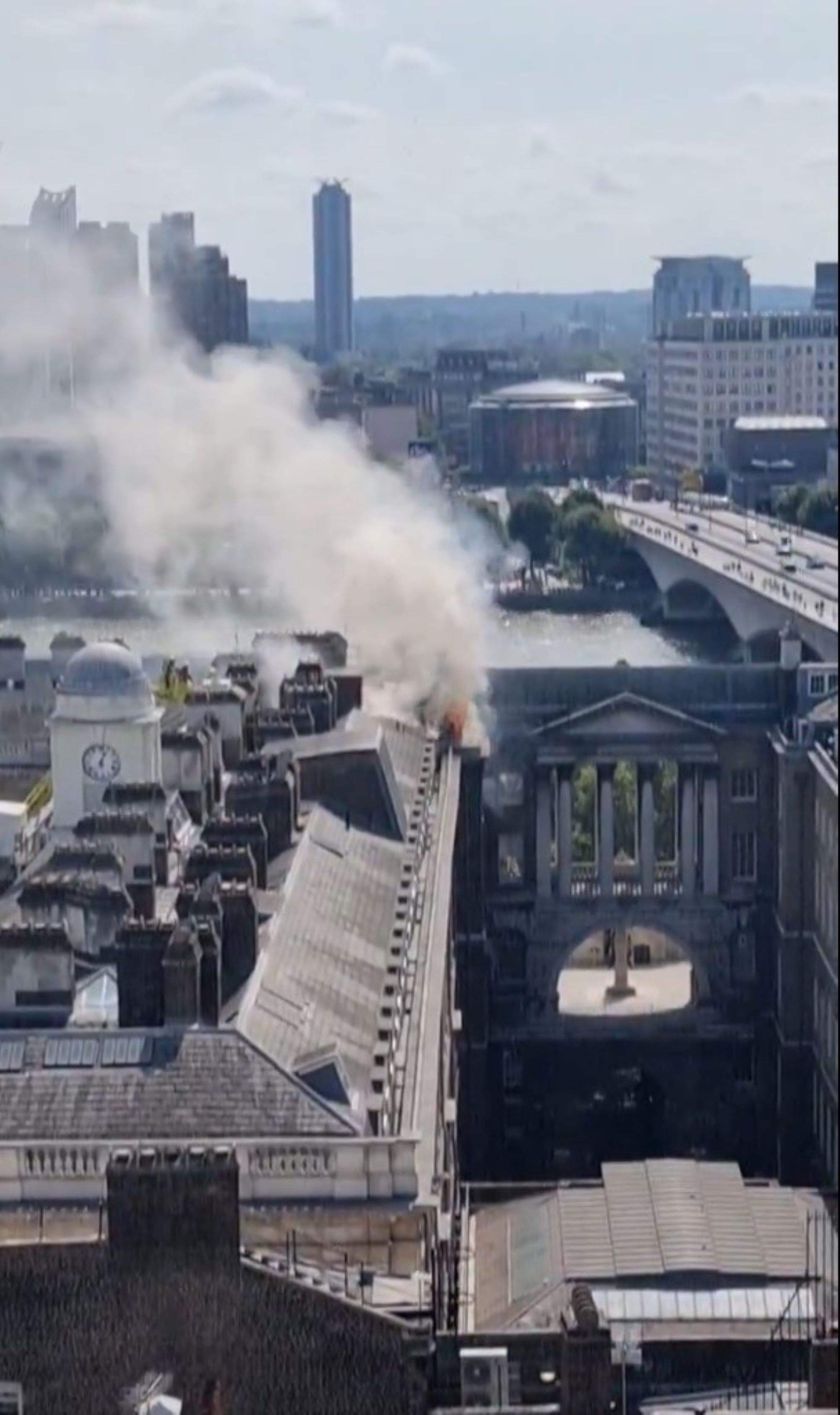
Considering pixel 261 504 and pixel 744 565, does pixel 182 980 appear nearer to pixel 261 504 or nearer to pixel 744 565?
pixel 261 504

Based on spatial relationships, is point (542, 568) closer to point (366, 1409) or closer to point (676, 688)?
point (676, 688)

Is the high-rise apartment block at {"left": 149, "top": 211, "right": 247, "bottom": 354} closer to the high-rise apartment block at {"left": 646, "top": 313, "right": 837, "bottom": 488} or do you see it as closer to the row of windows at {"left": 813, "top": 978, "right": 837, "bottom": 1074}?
the row of windows at {"left": 813, "top": 978, "right": 837, "bottom": 1074}

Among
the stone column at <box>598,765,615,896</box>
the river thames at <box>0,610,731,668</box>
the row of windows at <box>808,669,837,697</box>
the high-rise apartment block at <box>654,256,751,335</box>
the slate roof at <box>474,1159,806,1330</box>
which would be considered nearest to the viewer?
the slate roof at <box>474,1159,806,1330</box>

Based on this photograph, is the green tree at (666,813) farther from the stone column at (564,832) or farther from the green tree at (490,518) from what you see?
the green tree at (490,518)

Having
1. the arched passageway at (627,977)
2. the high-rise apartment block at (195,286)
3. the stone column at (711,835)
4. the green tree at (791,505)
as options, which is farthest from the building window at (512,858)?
the green tree at (791,505)

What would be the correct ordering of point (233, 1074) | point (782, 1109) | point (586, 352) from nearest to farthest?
point (233, 1074) < point (782, 1109) < point (586, 352)

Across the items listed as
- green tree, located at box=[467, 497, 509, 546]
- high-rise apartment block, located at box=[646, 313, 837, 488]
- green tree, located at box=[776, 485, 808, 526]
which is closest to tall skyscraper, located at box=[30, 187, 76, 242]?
green tree, located at box=[776, 485, 808, 526]

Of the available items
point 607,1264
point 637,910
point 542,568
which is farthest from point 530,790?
point 542,568
